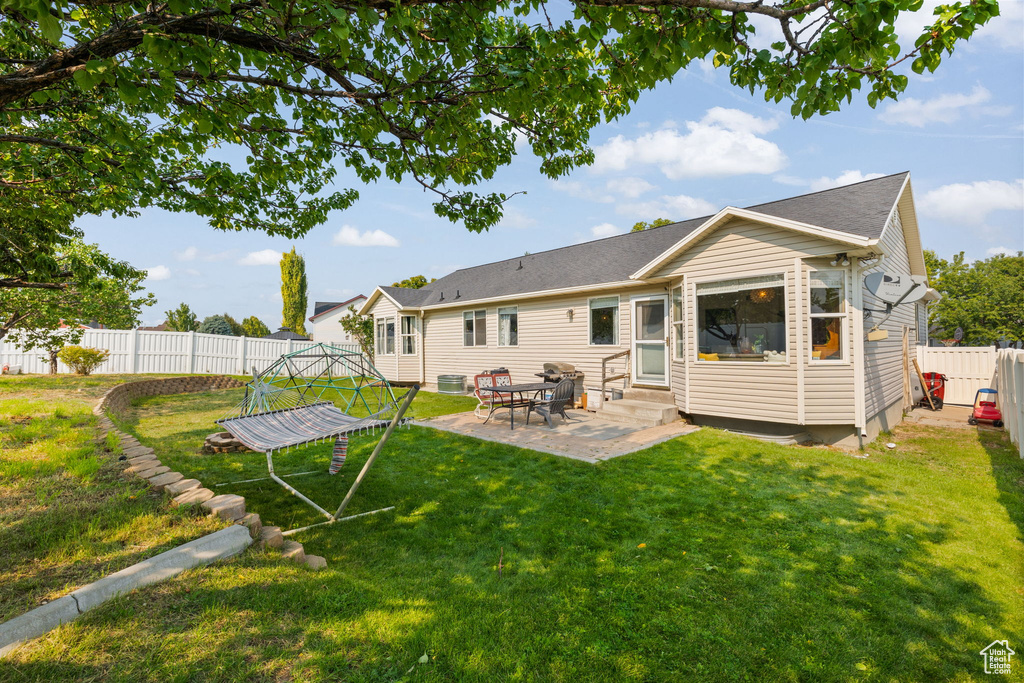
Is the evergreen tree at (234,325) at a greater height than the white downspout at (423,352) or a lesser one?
greater

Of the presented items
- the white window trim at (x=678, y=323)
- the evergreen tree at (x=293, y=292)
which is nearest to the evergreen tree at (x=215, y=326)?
the evergreen tree at (x=293, y=292)

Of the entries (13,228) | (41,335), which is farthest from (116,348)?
(13,228)

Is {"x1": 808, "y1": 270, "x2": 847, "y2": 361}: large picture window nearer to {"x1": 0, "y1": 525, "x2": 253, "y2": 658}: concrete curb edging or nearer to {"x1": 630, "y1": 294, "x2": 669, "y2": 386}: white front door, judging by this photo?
{"x1": 630, "y1": 294, "x2": 669, "y2": 386}: white front door

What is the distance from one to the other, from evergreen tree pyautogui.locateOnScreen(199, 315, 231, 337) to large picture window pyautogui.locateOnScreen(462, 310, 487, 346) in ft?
97.6

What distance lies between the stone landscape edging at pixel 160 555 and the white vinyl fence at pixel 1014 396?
9844mm

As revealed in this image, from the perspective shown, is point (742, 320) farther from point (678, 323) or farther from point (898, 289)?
point (898, 289)

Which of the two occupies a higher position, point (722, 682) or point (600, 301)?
point (600, 301)

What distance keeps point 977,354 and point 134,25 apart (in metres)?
18.6

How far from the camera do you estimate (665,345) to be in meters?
10.2

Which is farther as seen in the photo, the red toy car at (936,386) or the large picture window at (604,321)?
the red toy car at (936,386)

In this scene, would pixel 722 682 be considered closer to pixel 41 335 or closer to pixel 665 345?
pixel 665 345

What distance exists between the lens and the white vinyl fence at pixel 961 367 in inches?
476

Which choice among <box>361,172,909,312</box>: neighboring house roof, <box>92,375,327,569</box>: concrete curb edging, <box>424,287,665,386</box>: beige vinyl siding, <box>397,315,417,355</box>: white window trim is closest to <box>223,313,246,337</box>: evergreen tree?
<box>361,172,909,312</box>: neighboring house roof

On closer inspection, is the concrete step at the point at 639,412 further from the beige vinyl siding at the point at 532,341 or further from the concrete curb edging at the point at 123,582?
the concrete curb edging at the point at 123,582
